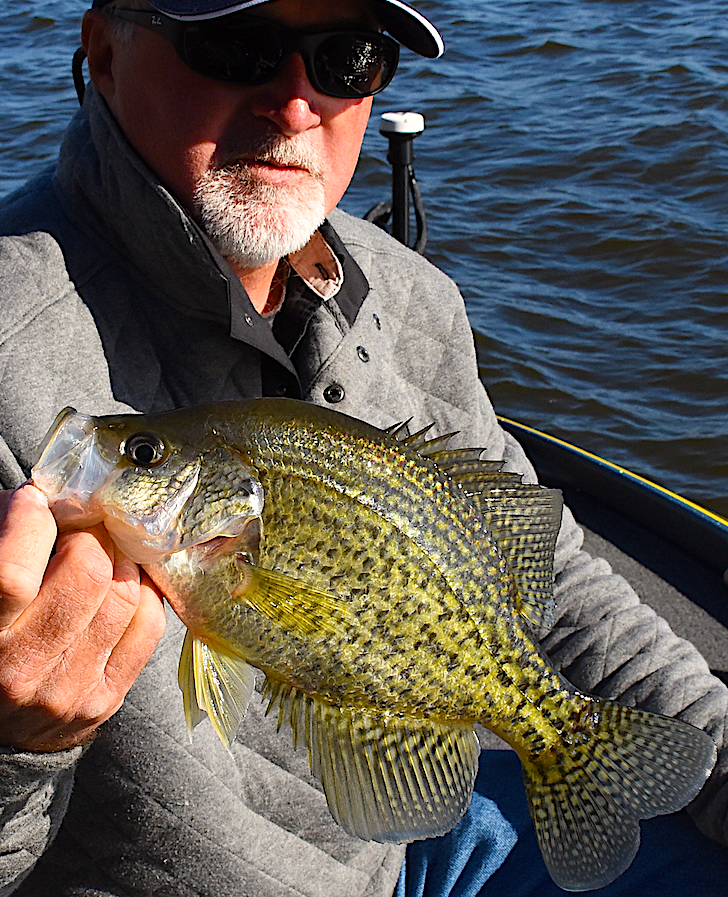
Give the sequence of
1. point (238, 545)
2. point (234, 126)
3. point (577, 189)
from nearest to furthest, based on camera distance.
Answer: point (238, 545) → point (234, 126) → point (577, 189)

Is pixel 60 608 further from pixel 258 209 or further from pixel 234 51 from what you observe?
pixel 234 51

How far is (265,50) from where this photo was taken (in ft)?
7.45

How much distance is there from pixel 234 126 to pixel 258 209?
8.1 inches

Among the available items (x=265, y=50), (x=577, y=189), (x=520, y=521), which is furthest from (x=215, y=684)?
(x=577, y=189)

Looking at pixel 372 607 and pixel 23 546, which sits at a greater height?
pixel 23 546

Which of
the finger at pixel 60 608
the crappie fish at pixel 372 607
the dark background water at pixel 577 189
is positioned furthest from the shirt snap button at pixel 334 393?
the dark background water at pixel 577 189

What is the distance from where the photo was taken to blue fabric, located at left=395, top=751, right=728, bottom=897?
8.13 feet

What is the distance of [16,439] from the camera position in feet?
6.46

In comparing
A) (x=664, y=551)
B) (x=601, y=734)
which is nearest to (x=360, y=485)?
(x=601, y=734)

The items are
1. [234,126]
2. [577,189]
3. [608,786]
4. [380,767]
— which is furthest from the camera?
[577,189]

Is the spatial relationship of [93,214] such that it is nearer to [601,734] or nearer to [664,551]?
[601,734]

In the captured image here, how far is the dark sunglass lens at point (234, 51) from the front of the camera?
2184 mm

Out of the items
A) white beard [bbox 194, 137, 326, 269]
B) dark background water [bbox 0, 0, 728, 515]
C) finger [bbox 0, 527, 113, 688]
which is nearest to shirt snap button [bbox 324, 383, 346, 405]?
white beard [bbox 194, 137, 326, 269]

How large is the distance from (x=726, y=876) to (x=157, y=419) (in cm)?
199
